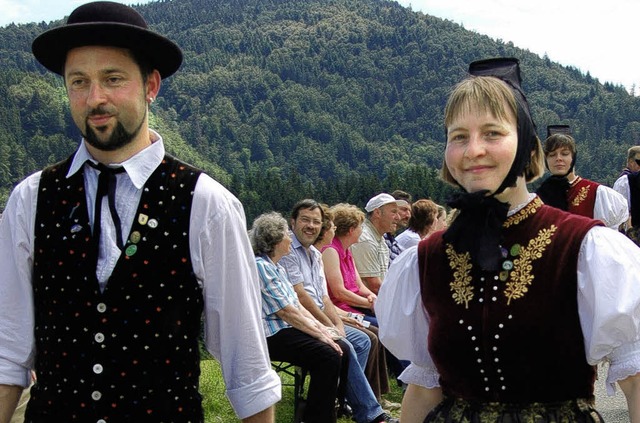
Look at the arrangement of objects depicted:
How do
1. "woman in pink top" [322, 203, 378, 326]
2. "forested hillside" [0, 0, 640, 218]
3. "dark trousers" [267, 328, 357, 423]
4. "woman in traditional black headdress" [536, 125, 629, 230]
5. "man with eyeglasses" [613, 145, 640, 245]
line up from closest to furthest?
"dark trousers" [267, 328, 357, 423]
"woman in traditional black headdress" [536, 125, 629, 230]
"woman in pink top" [322, 203, 378, 326]
"man with eyeglasses" [613, 145, 640, 245]
"forested hillside" [0, 0, 640, 218]

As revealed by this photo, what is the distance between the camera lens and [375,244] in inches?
335

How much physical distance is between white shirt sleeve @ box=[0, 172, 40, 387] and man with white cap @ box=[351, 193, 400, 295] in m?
6.14

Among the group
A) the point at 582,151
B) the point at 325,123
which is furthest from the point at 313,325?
the point at 325,123

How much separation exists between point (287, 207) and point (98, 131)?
8246 cm

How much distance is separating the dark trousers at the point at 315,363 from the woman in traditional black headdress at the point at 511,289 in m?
3.48

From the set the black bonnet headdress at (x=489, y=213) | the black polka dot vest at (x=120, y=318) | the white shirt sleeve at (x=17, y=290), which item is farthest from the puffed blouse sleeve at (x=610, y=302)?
the white shirt sleeve at (x=17, y=290)

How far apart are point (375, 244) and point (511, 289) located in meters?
6.18

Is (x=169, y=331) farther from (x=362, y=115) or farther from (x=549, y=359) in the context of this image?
(x=362, y=115)

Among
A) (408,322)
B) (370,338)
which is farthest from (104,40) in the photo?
(370,338)

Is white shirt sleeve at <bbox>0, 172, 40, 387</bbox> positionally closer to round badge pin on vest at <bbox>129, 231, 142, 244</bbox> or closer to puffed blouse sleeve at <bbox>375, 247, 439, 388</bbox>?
round badge pin on vest at <bbox>129, 231, 142, 244</bbox>

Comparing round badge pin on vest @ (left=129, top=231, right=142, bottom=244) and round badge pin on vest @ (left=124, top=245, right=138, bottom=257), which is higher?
round badge pin on vest @ (left=129, top=231, right=142, bottom=244)

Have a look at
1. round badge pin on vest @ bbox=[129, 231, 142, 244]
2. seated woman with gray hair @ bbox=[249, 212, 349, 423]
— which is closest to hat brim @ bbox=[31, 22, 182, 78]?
round badge pin on vest @ bbox=[129, 231, 142, 244]

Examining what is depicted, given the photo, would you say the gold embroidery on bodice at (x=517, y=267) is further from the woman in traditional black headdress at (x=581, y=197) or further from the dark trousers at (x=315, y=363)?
the woman in traditional black headdress at (x=581, y=197)

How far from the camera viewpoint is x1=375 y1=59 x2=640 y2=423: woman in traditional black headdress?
222 centimetres
